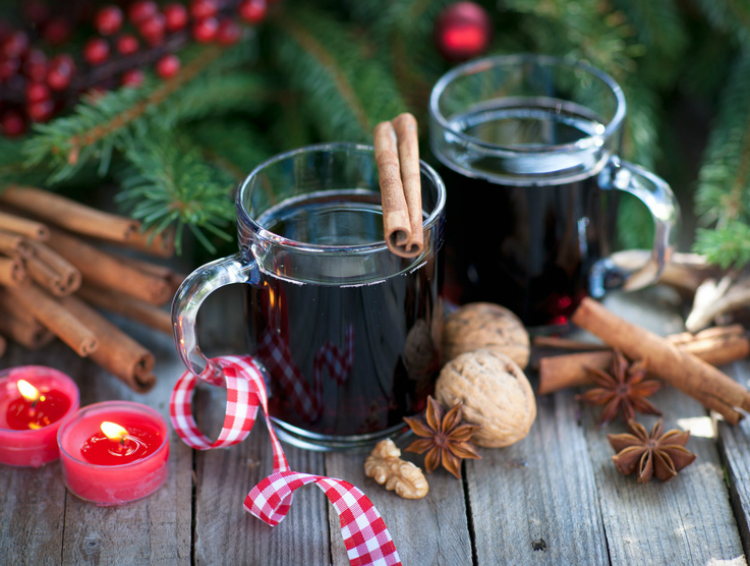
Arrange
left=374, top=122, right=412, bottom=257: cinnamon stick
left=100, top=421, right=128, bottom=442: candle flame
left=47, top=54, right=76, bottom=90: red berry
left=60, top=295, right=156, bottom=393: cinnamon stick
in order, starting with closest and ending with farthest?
left=374, top=122, right=412, bottom=257: cinnamon stick, left=100, top=421, right=128, bottom=442: candle flame, left=60, top=295, right=156, bottom=393: cinnamon stick, left=47, top=54, right=76, bottom=90: red berry

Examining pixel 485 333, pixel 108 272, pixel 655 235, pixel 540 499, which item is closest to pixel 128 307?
pixel 108 272

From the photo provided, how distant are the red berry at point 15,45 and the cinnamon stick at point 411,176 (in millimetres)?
596

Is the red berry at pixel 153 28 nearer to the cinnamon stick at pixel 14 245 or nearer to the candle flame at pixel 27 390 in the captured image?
the cinnamon stick at pixel 14 245

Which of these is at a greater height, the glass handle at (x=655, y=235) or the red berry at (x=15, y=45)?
the red berry at (x=15, y=45)

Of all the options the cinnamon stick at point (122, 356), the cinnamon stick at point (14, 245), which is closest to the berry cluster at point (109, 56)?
the cinnamon stick at point (14, 245)

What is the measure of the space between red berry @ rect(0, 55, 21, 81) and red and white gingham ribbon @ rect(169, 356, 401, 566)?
0.53 m

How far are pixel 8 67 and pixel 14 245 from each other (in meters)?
0.30

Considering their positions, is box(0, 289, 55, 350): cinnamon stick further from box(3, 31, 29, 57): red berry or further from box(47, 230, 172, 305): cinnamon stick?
box(3, 31, 29, 57): red berry

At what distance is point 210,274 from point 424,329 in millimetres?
239

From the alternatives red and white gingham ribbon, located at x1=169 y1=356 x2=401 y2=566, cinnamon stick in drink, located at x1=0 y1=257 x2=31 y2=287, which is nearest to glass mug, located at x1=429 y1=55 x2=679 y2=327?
red and white gingham ribbon, located at x1=169 y1=356 x2=401 y2=566

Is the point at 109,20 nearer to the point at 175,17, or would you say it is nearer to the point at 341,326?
the point at 175,17

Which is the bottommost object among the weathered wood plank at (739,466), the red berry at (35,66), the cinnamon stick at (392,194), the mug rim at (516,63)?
the weathered wood plank at (739,466)

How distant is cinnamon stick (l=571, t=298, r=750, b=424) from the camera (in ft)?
3.15

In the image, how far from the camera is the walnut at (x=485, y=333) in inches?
38.6
